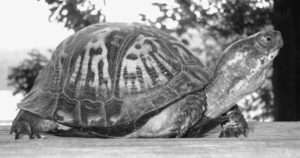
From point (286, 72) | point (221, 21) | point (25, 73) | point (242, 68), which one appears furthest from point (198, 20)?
point (242, 68)

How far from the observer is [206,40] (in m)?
6.05

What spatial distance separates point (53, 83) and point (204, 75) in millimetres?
581

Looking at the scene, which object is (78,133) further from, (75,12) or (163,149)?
(75,12)

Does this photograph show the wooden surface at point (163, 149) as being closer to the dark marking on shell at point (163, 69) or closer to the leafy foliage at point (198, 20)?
the dark marking on shell at point (163, 69)

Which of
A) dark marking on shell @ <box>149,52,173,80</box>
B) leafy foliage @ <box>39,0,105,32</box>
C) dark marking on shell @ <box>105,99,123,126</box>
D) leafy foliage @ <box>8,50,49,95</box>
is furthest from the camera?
leafy foliage @ <box>8,50,49,95</box>

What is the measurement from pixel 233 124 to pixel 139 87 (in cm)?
37

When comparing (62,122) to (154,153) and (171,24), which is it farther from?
(171,24)

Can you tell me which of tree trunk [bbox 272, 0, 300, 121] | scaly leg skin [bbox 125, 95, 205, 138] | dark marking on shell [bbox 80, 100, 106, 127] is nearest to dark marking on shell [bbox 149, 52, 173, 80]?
scaly leg skin [bbox 125, 95, 205, 138]

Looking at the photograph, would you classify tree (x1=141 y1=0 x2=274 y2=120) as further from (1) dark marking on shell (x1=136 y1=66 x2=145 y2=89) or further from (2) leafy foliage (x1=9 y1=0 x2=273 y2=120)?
(1) dark marking on shell (x1=136 y1=66 x2=145 y2=89)

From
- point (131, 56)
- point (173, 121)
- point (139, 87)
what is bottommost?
point (173, 121)

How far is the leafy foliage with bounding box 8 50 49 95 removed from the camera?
3869 millimetres

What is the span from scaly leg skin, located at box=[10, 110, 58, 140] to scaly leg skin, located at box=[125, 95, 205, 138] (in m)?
0.31

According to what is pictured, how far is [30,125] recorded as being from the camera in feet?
5.01

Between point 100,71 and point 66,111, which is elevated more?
point 100,71
